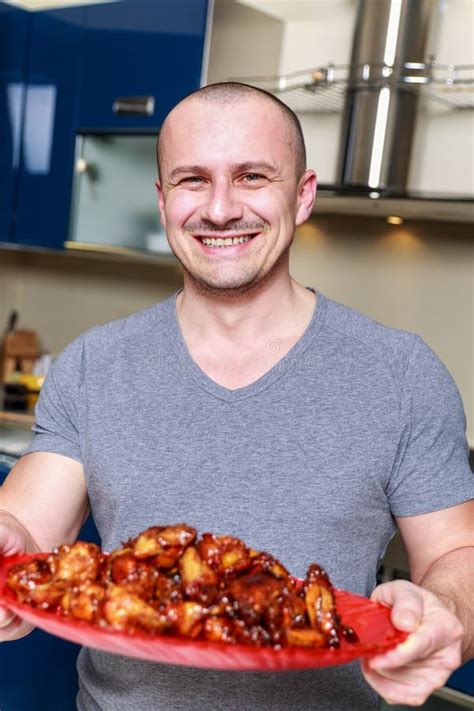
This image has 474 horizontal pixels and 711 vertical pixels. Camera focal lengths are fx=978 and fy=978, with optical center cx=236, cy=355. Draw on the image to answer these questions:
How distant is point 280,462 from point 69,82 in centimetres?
237

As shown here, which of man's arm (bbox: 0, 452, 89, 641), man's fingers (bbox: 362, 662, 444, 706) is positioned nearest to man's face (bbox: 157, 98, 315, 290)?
man's arm (bbox: 0, 452, 89, 641)

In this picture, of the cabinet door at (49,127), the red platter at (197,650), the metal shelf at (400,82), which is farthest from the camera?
the cabinet door at (49,127)

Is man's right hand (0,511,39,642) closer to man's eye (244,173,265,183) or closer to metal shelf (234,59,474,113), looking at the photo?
man's eye (244,173,265,183)

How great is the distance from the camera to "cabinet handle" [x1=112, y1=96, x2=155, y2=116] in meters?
3.10

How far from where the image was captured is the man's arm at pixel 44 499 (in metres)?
1.41

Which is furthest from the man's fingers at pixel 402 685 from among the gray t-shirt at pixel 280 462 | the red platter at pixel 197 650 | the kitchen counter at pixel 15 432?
the kitchen counter at pixel 15 432

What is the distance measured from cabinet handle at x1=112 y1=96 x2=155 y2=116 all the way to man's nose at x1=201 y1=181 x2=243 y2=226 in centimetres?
175

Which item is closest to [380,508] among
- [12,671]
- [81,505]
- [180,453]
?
[180,453]

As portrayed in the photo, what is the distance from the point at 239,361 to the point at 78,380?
0.83ft

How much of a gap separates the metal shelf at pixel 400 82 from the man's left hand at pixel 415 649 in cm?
170

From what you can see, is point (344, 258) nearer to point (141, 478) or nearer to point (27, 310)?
point (27, 310)

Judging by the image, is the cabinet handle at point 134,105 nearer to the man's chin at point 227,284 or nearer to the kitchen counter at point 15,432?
the kitchen counter at point 15,432

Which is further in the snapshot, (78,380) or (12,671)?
(12,671)

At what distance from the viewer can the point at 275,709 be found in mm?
1311
